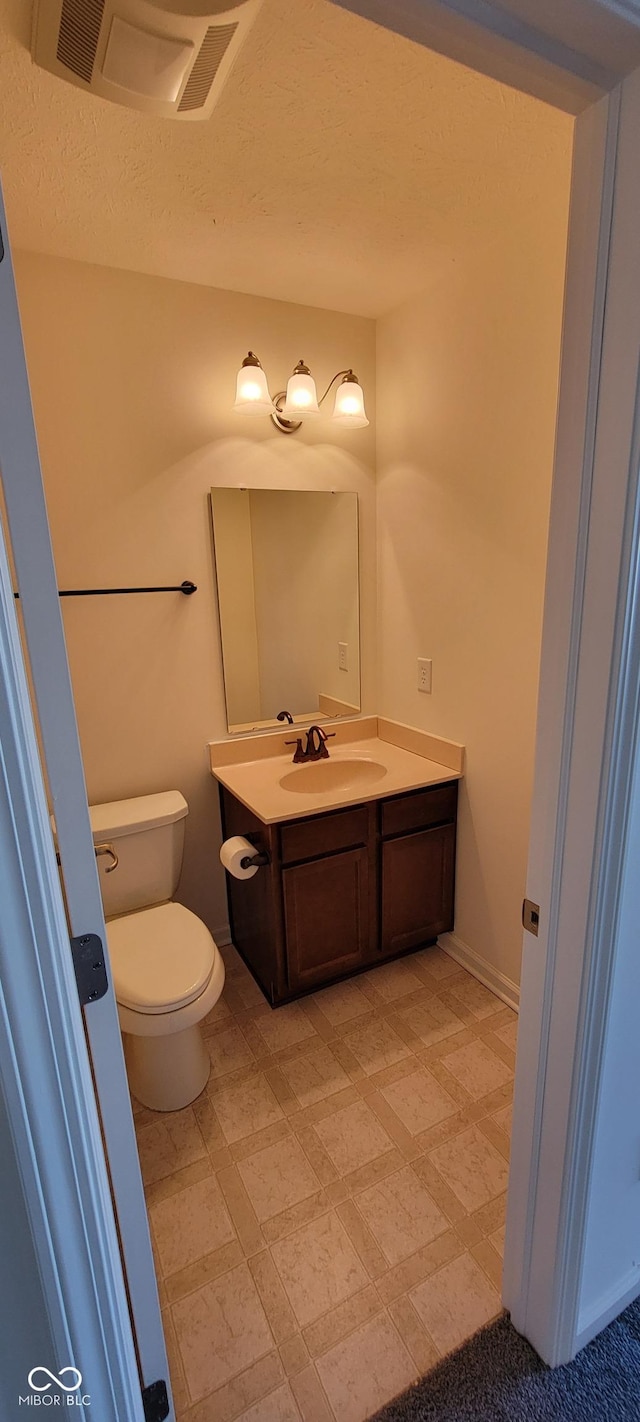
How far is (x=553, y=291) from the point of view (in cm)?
154

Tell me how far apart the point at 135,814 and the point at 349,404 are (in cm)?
159

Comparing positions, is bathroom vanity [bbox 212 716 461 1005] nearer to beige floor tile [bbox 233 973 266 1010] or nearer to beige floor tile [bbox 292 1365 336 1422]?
beige floor tile [bbox 233 973 266 1010]

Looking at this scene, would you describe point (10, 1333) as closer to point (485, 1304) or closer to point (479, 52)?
point (485, 1304)

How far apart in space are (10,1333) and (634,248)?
140cm

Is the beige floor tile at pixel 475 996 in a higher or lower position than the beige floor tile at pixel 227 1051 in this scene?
lower

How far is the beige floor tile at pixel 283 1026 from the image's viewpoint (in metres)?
1.94

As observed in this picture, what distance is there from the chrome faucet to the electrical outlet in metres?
0.45

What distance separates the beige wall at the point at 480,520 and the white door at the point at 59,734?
1.45 meters

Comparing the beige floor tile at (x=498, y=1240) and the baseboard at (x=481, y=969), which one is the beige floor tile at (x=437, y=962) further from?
the beige floor tile at (x=498, y=1240)

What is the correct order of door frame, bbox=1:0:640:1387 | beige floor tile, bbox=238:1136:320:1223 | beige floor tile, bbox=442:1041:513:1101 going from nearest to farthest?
door frame, bbox=1:0:640:1387 → beige floor tile, bbox=238:1136:320:1223 → beige floor tile, bbox=442:1041:513:1101

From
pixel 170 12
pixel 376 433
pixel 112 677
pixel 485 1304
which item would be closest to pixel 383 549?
pixel 376 433

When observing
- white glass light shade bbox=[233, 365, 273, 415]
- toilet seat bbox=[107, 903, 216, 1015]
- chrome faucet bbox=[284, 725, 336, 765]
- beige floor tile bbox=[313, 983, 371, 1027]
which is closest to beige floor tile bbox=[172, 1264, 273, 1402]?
toilet seat bbox=[107, 903, 216, 1015]

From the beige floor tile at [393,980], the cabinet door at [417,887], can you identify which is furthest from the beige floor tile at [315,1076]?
the cabinet door at [417,887]

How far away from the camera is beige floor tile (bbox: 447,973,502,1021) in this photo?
81.0 inches
